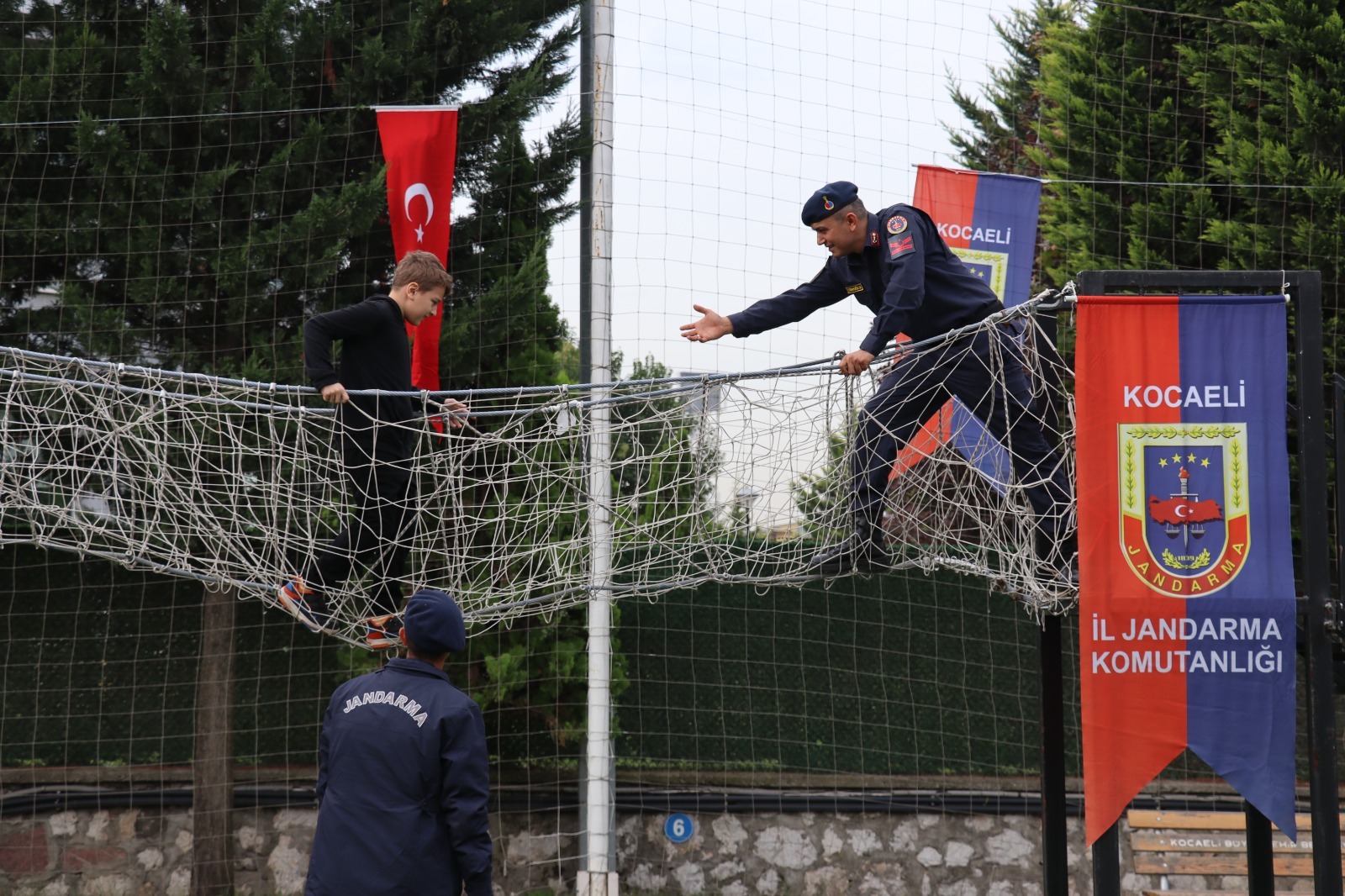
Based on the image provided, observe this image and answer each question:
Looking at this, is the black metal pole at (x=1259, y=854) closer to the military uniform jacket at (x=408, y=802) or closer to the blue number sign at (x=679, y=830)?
the military uniform jacket at (x=408, y=802)

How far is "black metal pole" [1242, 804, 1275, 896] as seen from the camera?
3549 mm

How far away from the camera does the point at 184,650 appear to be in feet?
20.1

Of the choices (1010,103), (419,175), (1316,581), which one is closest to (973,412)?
(1316,581)

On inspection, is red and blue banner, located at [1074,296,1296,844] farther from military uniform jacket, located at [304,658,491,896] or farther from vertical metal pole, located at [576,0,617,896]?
vertical metal pole, located at [576,0,617,896]

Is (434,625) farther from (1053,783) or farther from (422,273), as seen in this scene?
(1053,783)

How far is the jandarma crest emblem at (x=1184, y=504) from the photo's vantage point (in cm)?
294

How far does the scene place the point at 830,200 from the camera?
3439mm


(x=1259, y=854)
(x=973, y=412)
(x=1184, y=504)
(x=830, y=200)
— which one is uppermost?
(x=830, y=200)

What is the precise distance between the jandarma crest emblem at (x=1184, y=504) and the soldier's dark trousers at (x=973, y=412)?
372 mm

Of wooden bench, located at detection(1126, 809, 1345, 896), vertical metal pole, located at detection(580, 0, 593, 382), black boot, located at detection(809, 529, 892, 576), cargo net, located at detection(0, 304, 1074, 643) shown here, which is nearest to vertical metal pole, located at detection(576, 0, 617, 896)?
vertical metal pole, located at detection(580, 0, 593, 382)

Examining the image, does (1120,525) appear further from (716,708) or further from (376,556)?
(716,708)

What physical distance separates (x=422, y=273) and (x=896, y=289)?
1324 millimetres

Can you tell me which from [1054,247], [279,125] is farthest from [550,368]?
[1054,247]

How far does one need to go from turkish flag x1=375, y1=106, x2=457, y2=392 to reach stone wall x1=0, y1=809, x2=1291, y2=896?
239 cm
